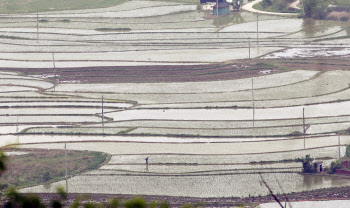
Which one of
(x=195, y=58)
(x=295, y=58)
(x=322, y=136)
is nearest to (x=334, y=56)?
(x=295, y=58)

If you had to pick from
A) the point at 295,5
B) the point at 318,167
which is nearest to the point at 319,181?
the point at 318,167

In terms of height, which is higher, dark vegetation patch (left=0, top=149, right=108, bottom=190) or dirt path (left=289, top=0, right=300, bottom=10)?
dirt path (left=289, top=0, right=300, bottom=10)

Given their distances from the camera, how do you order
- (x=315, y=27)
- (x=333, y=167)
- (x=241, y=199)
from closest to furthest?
(x=241, y=199), (x=333, y=167), (x=315, y=27)

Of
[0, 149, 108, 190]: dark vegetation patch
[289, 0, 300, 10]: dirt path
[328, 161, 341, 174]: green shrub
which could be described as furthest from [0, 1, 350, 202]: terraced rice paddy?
[289, 0, 300, 10]: dirt path

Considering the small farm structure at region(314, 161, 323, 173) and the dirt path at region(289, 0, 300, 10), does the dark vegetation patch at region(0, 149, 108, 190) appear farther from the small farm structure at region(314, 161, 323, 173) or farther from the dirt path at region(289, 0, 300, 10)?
→ the dirt path at region(289, 0, 300, 10)

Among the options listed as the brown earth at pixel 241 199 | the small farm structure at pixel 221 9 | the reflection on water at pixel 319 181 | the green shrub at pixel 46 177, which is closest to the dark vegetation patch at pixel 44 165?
the green shrub at pixel 46 177

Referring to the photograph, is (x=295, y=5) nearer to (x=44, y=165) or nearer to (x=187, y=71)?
(x=187, y=71)
